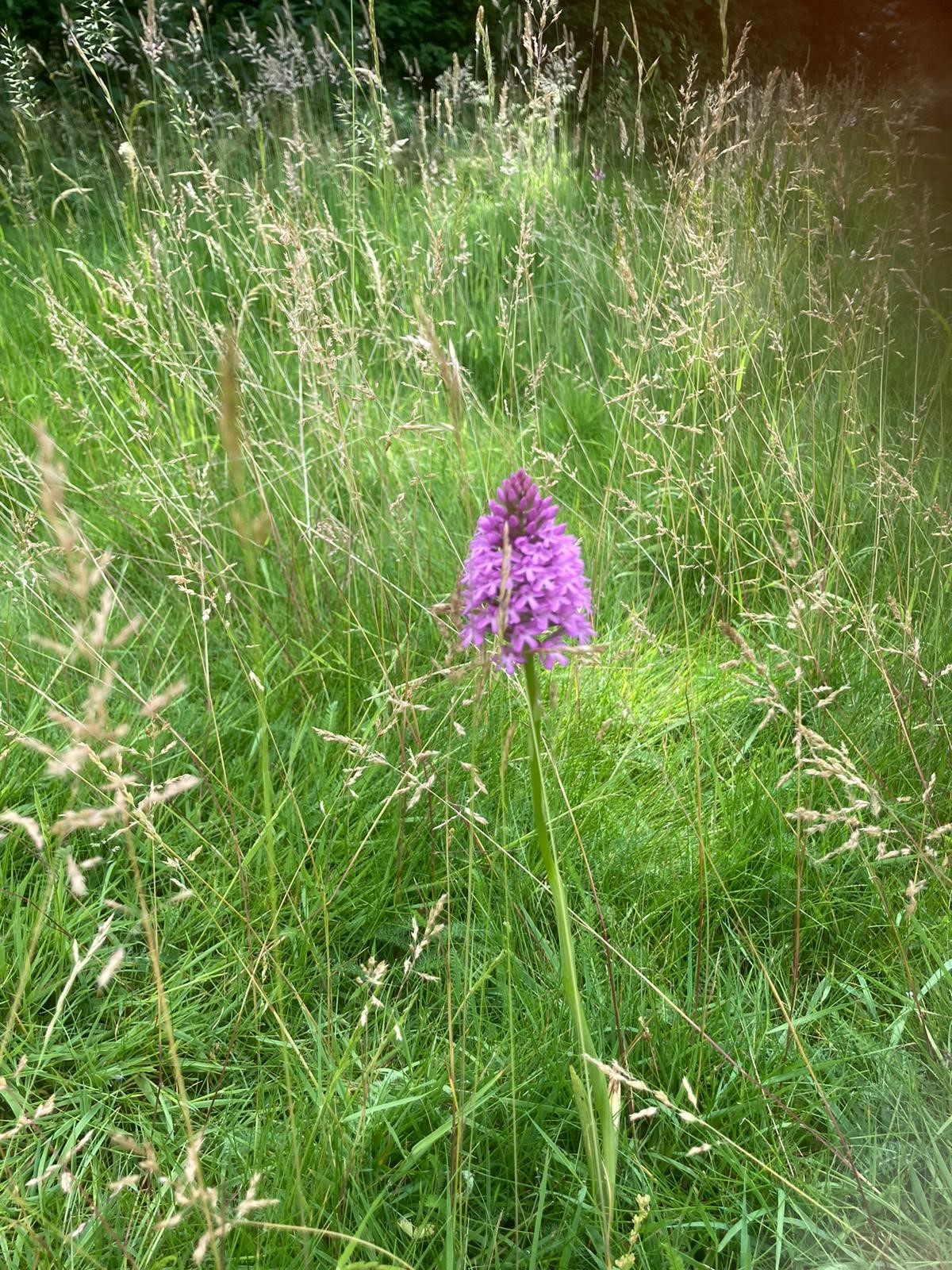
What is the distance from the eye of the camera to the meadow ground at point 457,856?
117 centimetres

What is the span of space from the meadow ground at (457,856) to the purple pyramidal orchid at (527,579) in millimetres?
157

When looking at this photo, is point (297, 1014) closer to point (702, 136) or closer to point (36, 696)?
point (36, 696)

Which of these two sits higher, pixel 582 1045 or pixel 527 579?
pixel 527 579

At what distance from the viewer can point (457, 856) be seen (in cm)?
170

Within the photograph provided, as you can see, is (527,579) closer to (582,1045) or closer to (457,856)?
(582,1045)

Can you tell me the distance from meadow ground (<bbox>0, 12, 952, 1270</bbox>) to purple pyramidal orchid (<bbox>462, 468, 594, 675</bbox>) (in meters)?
0.16

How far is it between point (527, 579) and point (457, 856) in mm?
811

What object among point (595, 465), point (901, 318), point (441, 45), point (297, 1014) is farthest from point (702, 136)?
point (441, 45)

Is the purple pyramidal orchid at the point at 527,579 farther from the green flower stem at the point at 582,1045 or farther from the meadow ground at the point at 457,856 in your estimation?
the meadow ground at the point at 457,856

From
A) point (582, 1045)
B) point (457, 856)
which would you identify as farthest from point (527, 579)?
point (457, 856)

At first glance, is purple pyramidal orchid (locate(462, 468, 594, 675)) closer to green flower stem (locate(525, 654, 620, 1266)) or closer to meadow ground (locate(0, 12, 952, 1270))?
green flower stem (locate(525, 654, 620, 1266))

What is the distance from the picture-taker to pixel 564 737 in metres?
1.93

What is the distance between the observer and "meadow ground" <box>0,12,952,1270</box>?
117cm

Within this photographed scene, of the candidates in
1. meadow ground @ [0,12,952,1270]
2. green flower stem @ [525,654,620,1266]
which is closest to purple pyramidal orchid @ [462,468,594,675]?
green flower stem @ [525,654,620,1266]
